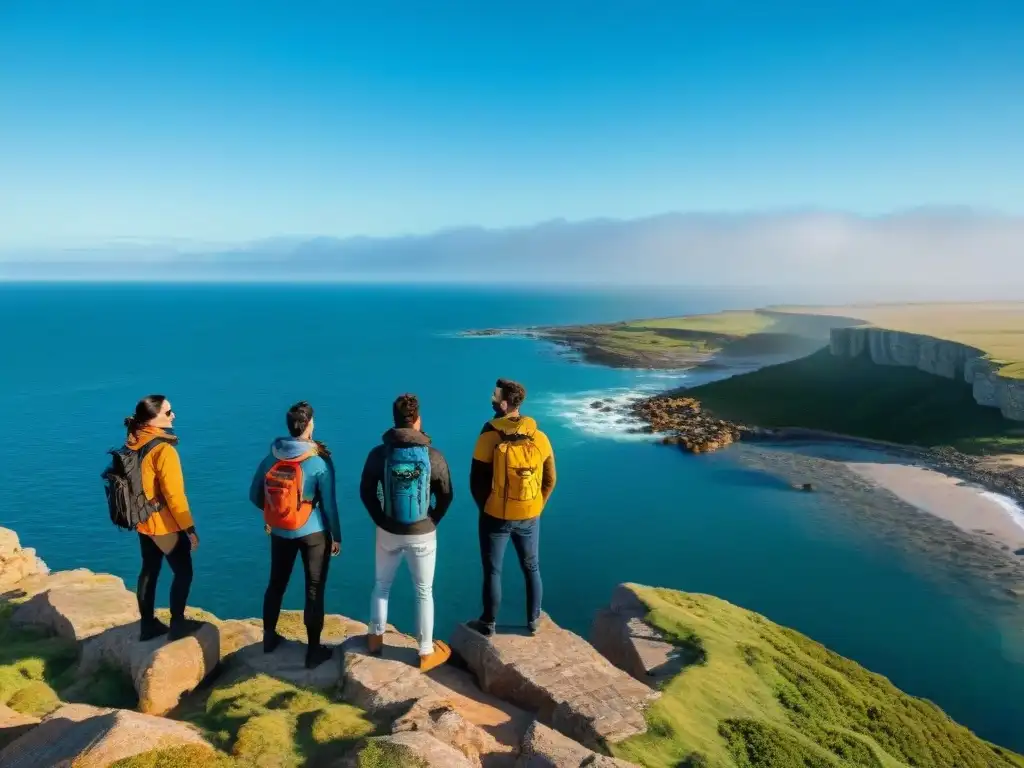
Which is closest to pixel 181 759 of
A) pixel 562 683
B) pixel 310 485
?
pixel 310 485

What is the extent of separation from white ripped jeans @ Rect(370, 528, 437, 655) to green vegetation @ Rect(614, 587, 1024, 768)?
2.57 meters

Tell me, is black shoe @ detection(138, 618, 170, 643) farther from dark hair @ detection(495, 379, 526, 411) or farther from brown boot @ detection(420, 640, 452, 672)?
dark hair @ detection(495, 379, 526, 411)

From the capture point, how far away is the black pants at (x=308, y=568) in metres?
7.18

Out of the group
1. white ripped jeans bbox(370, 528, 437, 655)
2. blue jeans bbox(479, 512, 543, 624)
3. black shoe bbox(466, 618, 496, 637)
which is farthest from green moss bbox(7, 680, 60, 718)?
blue jeans bbox(479, 512, 543, 624)

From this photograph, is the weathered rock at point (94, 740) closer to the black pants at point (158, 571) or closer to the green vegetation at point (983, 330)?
the black pants at point (158, 571)

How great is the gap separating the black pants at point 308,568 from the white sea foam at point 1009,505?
36.8m

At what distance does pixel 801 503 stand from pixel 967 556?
29.5 ft

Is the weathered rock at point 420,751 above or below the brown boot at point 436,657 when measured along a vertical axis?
above

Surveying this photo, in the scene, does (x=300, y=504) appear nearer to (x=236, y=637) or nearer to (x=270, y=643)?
(x=270, y=643)

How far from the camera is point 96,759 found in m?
5.00

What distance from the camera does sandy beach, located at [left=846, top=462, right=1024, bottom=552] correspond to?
31078 millimetres

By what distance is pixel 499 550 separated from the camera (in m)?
8.07

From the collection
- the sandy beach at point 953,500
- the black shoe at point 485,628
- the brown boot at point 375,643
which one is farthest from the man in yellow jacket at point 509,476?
the sandy beach at point 953,500

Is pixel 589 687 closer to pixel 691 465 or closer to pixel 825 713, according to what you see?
pixel 825 713
